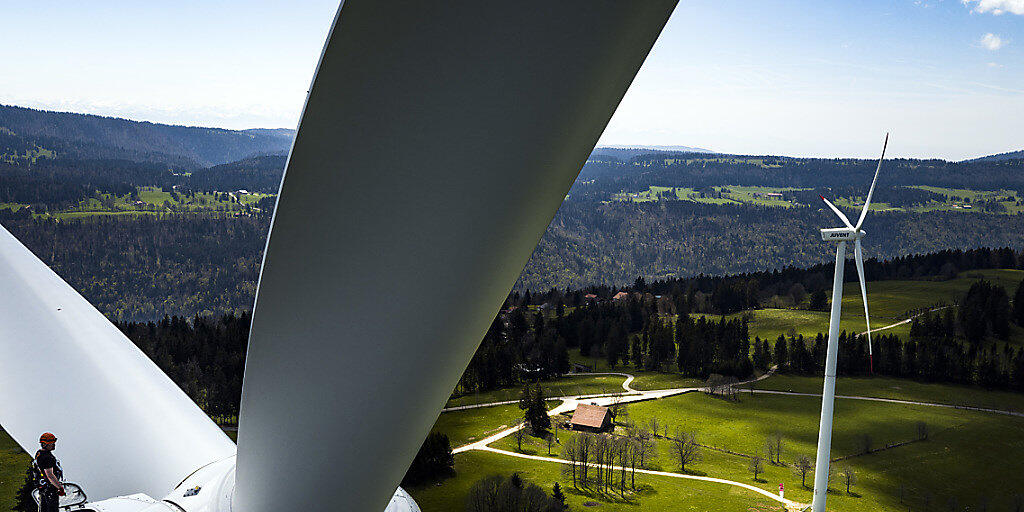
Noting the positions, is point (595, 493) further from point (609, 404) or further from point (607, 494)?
point (609, 404)

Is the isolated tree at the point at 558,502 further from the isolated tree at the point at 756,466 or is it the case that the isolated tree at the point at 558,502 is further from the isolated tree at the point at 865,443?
the isolated tree at the point at 865,443

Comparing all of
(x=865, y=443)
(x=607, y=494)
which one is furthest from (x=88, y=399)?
(x=865, y=443)

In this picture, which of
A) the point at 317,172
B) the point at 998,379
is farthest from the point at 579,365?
the point at 317,172

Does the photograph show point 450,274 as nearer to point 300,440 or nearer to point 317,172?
point 317,172

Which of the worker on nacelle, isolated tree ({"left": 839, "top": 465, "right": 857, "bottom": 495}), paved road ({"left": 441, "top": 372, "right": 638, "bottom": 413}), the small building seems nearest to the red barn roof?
the small building

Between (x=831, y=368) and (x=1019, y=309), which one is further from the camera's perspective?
(x=1019, y=309)

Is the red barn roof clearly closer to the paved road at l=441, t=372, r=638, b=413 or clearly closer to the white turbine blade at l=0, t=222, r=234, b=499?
the paved road at l=441, t=372, r=638, b=413

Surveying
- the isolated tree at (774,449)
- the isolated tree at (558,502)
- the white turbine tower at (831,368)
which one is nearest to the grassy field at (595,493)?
the isolated tree at (558,502)
